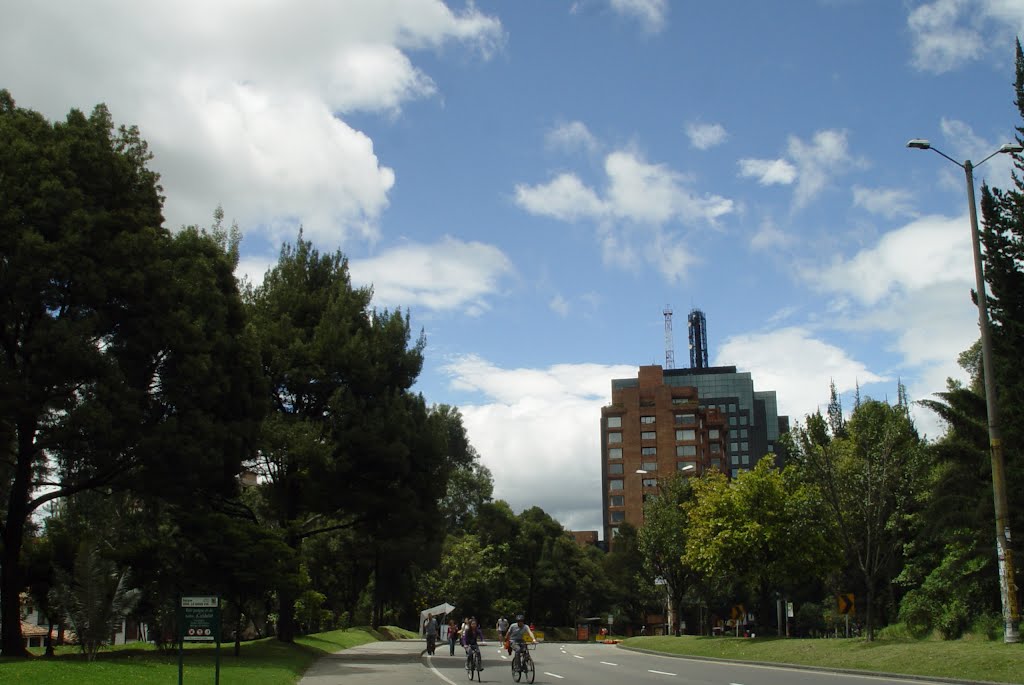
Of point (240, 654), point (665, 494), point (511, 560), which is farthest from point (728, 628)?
point (240, 654)

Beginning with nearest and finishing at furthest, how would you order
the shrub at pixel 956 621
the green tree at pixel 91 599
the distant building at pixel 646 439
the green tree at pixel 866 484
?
the green tree at pixel 91 599, the green tree at pixel 866 484, the shrub at pixel 956 621, the distant building at pixel 646 439

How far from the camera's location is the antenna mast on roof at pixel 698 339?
187m

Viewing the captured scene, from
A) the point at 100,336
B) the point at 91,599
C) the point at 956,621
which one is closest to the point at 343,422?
the point at 100,336

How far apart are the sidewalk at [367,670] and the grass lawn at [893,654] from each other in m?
11.0

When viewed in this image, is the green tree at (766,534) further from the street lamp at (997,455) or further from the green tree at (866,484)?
the street lamp at (997,455)

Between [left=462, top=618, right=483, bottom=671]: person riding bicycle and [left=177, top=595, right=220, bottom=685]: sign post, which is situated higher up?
[left=177, top=595, right=220, bottom=685]: sign post

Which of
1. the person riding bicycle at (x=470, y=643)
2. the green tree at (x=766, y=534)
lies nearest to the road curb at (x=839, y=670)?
the green tree at (x=766, y=534)

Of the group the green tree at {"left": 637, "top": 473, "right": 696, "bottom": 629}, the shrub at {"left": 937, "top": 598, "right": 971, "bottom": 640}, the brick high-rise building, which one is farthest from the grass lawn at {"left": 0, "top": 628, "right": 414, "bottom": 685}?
the brick high-rise building

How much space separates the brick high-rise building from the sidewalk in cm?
9243

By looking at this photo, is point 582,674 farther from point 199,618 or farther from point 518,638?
point 199,618

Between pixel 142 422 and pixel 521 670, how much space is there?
13.4 metres

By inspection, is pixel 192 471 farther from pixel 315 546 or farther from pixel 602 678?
pixel 315 546

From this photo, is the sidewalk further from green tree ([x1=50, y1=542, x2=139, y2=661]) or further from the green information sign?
the green information sign

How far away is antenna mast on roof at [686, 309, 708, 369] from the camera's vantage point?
18675 centimetres
